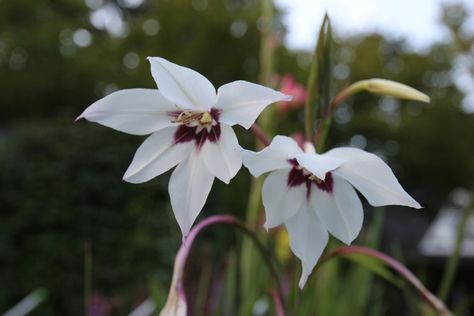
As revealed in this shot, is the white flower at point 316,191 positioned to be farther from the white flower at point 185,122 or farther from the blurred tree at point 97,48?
the blurred tree at point 97,48

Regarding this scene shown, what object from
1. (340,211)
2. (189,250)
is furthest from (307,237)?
(189,250)

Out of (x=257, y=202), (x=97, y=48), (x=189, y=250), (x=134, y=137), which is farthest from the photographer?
(x=97, y=48)

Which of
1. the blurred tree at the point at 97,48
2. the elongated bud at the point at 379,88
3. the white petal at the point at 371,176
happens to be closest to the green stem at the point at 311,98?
the elongated bud at the point at 379,88

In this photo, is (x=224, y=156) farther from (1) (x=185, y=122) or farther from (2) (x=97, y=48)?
(2) (x=97, y=48)

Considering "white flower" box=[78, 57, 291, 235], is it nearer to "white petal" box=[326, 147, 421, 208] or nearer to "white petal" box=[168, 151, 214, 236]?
"white petal" box=[168, 151, 214, 236]

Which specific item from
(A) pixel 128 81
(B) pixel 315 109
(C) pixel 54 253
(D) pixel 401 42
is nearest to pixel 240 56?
(A) pixel 128 81

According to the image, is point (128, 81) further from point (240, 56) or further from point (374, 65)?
point (374, 65)
